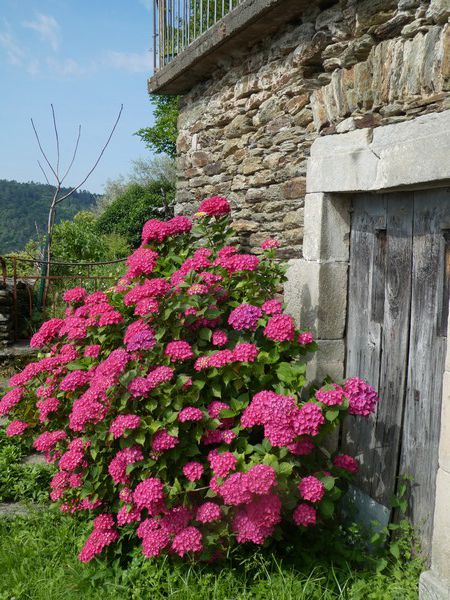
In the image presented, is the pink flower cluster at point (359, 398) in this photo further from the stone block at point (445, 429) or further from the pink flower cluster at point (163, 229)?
the pink flower cluster at point (163, 229)

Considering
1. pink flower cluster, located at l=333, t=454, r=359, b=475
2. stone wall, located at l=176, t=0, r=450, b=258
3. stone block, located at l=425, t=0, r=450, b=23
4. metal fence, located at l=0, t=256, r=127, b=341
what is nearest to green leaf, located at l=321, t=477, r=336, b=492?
pink flower cluster, located at l=333, t=454, r=359, b=475

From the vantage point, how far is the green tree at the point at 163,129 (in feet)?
68.9

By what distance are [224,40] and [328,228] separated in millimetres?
1647

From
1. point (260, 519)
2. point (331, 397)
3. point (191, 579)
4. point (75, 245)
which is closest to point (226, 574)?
point (191, 579)

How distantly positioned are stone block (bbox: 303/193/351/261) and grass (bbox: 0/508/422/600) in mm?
1621

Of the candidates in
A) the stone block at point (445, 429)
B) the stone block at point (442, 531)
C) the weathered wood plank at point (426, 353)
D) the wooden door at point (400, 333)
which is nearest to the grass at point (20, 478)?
the wooden door at point (400, 333)

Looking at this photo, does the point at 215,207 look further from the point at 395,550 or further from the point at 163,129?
the point at 163,129

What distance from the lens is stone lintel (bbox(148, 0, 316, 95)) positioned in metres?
3.48

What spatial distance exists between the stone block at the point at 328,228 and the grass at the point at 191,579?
1.62 m

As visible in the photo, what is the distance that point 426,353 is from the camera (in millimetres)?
2807

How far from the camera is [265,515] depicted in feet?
8.43

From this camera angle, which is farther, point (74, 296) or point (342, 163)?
point (74, 296)

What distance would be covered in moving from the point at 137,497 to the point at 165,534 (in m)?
0.22

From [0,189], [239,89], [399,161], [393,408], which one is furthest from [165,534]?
[0,189]
